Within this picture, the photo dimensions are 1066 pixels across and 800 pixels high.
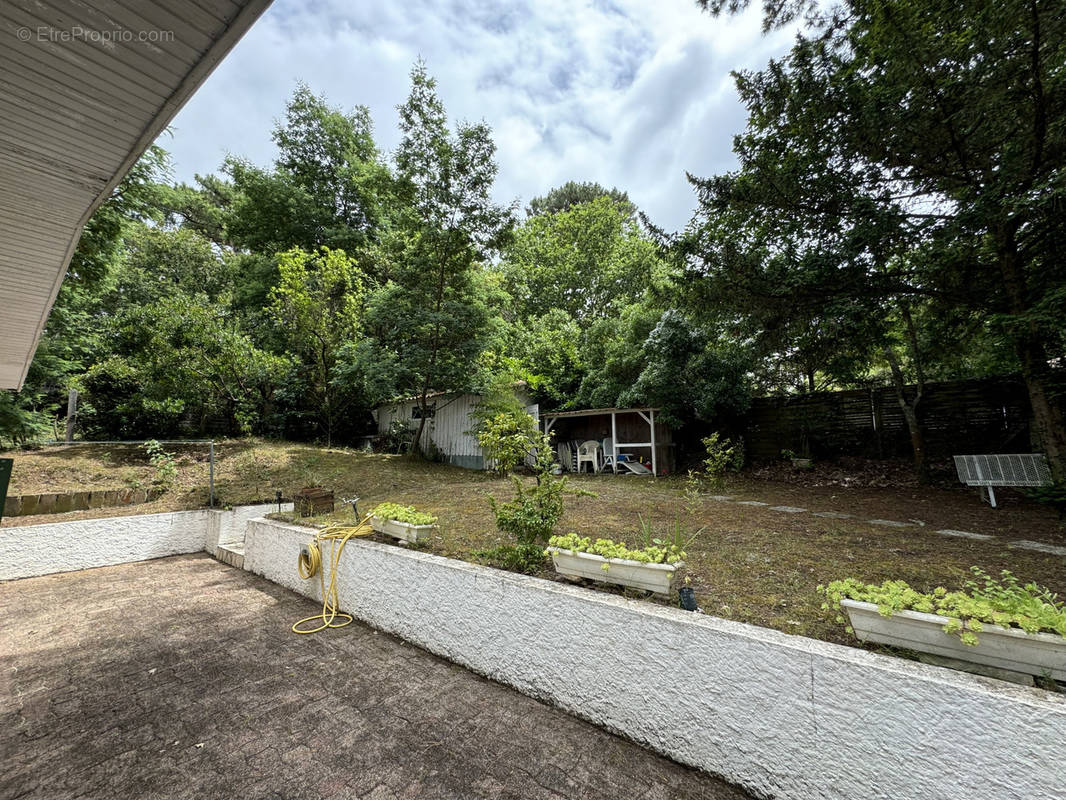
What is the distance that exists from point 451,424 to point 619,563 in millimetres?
9164

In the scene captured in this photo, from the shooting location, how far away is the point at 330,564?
3.64 m

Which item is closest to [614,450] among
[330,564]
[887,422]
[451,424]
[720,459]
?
[720,459]

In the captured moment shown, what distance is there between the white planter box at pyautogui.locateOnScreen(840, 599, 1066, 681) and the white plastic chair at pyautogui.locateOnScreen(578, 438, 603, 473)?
27.0 ft

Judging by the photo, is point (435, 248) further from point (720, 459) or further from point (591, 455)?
point (720, 459)

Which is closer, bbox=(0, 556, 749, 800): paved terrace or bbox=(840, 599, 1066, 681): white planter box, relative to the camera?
bbox=(840, 599, 1066, 681): white planter box

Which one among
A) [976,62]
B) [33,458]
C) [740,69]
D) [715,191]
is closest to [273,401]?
[33,458]

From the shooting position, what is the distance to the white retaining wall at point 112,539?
4594 mm

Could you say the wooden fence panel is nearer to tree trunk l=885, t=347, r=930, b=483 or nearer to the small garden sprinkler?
tree trunk l=885, t=347, r=930, b=483

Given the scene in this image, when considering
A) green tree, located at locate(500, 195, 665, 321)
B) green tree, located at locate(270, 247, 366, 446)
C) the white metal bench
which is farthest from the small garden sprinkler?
green tree, located at locate(500, 195, 665, 321)

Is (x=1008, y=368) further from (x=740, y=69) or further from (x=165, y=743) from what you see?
(x=165, y=743)

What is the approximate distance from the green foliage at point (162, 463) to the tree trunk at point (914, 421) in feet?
41.4

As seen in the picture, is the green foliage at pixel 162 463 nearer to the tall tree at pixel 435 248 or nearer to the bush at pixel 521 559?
the tall tree at pixel 435 248

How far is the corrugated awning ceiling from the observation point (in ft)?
4.07

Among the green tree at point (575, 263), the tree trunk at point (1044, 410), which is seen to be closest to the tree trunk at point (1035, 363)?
the tree trunk at point (1044, 410)
